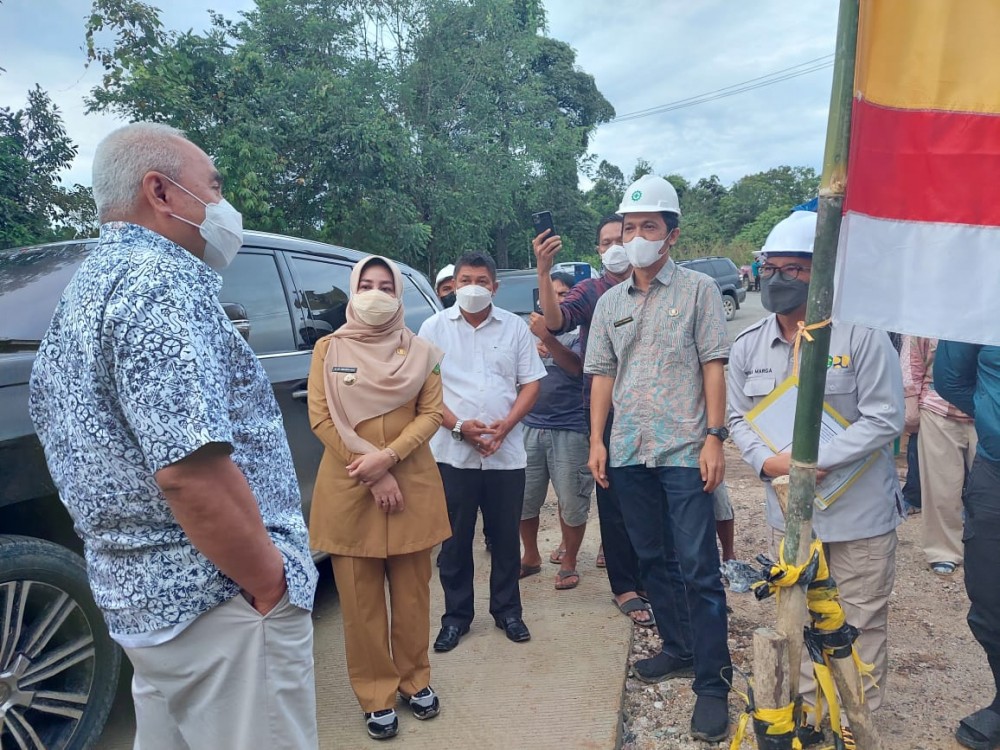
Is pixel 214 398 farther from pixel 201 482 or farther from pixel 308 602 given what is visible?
pixel 308 602

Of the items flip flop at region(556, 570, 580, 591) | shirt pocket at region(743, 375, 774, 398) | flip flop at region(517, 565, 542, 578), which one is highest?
shirt pocket at region(743, 375, 774, 398)

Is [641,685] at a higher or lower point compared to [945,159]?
lower

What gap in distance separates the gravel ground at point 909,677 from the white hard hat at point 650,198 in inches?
73.1

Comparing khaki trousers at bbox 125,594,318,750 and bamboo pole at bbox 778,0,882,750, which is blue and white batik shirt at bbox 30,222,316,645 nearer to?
khaki trousers at bbox 125,594,318,750

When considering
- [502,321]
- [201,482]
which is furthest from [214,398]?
[502,321]

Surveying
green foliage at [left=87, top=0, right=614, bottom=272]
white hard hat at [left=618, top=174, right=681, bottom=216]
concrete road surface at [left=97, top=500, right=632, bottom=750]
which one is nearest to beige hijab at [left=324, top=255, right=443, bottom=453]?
white hard hat at [left=618, top=174, right=681, bottom=216]

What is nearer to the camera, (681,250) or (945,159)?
(945,159)

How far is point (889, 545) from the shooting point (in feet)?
8.23

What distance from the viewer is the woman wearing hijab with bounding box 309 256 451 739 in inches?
108

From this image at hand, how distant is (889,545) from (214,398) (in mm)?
2262

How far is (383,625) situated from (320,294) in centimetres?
191

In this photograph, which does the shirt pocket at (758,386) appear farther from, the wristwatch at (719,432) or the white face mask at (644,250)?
the white face mask at (644,250)

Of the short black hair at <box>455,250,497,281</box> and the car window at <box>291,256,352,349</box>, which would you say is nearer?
the short black hair at <box>455,250,497,281</box>

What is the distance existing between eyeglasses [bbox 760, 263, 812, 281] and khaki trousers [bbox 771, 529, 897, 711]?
3.08 feet
